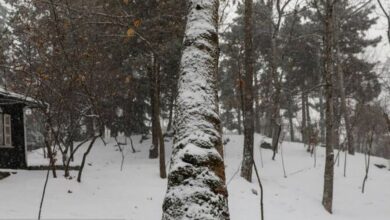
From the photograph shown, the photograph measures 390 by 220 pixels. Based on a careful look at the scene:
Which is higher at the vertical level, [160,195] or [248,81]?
[248,81]

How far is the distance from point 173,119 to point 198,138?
0.45m

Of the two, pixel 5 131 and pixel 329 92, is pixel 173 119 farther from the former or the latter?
Result: pixel 5 131

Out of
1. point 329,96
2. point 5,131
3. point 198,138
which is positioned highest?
point 329,96

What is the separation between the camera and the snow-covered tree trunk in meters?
2.24

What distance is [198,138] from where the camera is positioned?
97.4 inches

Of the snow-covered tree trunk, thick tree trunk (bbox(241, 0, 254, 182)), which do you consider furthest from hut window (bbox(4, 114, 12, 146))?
the snow-covered tree trunk

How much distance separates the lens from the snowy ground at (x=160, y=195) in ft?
34.2

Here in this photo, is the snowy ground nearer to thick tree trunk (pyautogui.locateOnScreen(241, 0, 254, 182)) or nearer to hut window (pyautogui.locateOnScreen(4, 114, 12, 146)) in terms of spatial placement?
thick tree trunk (pyautogui.locateOnScreen(241, 0, 254, 182))

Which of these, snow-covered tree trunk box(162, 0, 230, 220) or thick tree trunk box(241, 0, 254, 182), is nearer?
snow-covered tree trunk box(162, 0, 230, 220)

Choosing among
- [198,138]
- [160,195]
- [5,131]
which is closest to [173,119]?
[198,138]

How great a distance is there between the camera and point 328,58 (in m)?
13.3

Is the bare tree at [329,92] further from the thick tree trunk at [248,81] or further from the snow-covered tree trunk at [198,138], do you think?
the snow-covered tree trunk at [198,138]

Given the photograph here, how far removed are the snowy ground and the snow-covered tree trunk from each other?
7692mm

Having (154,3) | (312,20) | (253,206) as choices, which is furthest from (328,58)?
(312,20)
